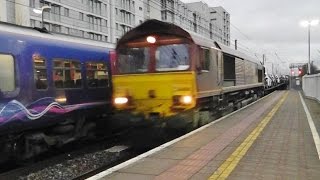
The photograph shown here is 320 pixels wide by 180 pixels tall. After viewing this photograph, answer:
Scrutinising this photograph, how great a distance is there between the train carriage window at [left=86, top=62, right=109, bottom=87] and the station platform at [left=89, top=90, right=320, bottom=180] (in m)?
3.66

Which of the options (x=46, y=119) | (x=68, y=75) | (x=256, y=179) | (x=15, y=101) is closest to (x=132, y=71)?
(x=68, y=75)

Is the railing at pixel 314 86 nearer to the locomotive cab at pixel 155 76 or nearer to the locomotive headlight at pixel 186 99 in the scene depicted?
the locomotive cab at pixel 155 76

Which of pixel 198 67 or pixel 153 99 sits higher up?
pixel 198 67

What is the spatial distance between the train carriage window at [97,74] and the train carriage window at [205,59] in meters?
3.28

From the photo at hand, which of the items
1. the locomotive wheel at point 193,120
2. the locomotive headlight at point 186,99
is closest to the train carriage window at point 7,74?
the locomotive headlight at point 186,99

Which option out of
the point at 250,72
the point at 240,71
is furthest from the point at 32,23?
the point at 240,71

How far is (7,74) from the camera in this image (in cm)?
1073

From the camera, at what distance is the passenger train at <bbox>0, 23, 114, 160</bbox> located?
10.8 metres

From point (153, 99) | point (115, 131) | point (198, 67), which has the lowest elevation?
point (115, 131)

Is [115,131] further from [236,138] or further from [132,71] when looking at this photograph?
[236,138]

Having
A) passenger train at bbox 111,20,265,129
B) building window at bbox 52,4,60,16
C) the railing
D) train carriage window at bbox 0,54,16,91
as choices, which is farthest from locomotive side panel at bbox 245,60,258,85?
building window at bbox 52,4,60,16

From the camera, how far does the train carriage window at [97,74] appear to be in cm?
1478

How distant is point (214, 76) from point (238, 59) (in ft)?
24.1

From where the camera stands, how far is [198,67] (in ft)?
45.0
